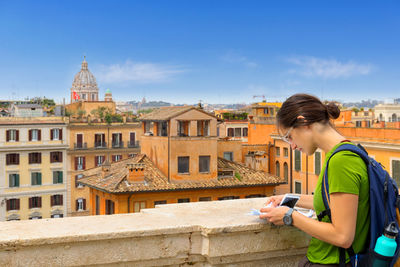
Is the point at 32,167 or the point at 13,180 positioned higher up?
the point at 32,167

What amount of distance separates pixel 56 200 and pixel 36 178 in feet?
8.68

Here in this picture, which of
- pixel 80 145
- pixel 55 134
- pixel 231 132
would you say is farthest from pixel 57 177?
pixel 231 132

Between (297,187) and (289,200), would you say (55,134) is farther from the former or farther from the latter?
(289,200)

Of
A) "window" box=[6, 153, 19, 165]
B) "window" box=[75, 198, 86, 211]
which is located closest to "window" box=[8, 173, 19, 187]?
"window" box=[6, 153, 19, 165]

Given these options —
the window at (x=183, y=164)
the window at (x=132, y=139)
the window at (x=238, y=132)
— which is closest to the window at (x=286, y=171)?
the window at (x=183, y=164)

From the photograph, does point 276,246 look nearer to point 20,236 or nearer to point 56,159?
point 20,236

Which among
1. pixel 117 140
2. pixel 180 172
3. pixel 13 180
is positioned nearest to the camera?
pixel 180 172

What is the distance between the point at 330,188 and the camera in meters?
2.27

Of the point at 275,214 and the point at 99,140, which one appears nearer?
the point at 275,214

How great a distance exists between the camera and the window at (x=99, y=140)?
44722mm

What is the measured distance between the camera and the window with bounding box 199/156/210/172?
25719 mm

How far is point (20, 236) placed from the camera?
246 cm

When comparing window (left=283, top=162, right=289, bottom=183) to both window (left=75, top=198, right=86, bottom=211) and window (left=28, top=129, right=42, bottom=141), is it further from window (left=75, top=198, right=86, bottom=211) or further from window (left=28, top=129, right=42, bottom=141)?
window (left=28, top=129, right=42, bottom=141)

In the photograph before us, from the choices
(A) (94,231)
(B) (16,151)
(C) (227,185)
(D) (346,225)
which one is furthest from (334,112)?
(B) (16,151)
